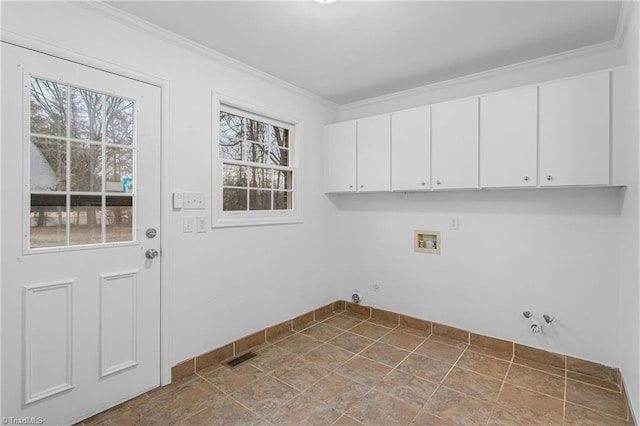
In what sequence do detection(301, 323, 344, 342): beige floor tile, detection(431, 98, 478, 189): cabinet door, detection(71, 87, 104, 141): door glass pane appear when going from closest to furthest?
detection(71, 87, 104, 141): door glass pane
detection(431, 98, 478, 189): cabinet door
detection(301, 323, 344, 342): beige floor tile

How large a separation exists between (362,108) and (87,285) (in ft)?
10.2

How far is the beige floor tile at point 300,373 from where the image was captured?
2.31 metres

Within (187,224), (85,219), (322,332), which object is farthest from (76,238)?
(322,332)

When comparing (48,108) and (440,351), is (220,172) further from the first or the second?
(440,351)

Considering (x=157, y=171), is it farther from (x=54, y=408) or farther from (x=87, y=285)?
(x=54, y=408)

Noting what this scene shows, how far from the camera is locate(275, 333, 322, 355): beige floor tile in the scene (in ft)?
9.31

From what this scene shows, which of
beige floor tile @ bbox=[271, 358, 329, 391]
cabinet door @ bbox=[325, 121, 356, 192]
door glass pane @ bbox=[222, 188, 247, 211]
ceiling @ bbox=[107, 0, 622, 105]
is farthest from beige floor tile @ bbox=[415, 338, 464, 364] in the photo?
ceiling @ bbox=[107, 0, 622, 105]

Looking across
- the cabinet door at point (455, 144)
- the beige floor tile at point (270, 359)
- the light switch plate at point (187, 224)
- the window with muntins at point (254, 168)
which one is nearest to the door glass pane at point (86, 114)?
the light switch plate at point (187, 224)

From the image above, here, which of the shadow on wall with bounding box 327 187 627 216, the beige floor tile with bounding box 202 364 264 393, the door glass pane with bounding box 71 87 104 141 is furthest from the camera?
the shadow on wall with bounding box 327 187 627 216

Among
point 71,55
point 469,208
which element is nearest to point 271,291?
point 469,208

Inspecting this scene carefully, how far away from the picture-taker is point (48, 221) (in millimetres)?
1787

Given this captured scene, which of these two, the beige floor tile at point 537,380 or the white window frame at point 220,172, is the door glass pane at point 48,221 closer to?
the white window frame at point 220,172

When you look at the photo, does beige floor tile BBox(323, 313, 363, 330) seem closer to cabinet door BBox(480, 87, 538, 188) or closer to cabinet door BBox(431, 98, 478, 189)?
cabinet door BBox(431, 98, 478, 189)

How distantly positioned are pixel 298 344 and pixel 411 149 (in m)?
2.11
